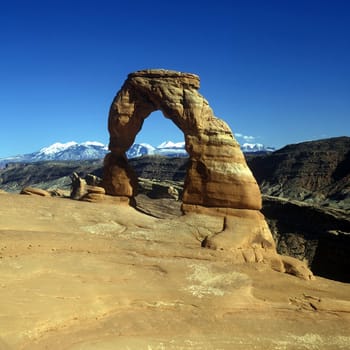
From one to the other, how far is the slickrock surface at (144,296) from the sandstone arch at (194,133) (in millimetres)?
4286

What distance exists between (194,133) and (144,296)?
12.3 meters

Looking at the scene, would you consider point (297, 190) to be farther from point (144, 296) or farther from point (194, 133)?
point (144, 296)

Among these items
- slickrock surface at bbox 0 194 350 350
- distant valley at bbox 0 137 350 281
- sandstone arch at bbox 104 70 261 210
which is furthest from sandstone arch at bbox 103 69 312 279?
distant valley at bbox 0 137 350 281

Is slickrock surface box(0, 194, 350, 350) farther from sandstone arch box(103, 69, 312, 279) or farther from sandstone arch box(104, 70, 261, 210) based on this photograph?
sandstone arch box(104, 70, 261, 210)

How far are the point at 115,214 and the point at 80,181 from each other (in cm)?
2880

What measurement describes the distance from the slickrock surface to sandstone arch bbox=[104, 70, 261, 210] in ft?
14.1

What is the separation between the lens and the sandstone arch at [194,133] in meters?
21.8

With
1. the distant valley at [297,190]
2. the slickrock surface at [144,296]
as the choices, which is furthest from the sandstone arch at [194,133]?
the distant valley at [297,190]

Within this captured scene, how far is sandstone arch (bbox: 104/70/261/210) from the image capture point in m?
21.8

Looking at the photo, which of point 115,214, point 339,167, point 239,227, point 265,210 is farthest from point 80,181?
point 339,167

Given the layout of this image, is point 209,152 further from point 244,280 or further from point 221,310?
point 221,310

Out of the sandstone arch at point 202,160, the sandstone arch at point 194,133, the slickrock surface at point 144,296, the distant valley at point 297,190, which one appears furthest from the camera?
the distant valley at point 297,190

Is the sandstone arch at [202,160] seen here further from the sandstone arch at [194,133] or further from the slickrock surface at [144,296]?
the slickrock surface at [144,296]

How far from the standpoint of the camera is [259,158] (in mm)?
114375
